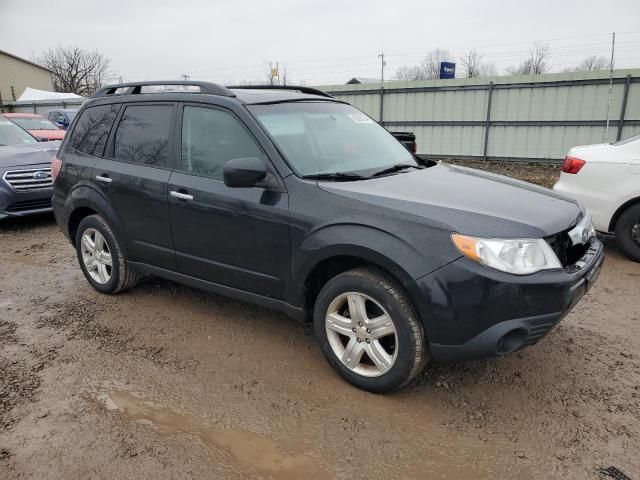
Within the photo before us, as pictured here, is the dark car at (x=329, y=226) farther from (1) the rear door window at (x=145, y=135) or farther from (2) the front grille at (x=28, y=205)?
(2) the front grille at (x=28, y=205)

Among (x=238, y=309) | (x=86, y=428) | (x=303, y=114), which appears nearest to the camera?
(x=86, y=428)

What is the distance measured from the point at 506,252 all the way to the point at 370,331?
34.9 inches

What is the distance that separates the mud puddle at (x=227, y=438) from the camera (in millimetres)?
2428

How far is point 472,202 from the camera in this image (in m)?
2.91

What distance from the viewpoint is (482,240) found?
259 centimetres

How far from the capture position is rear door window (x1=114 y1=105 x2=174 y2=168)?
12.9 feet

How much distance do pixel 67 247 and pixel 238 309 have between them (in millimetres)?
3447

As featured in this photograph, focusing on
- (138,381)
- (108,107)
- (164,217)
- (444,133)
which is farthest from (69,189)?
(444,133)

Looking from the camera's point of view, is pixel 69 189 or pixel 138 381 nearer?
pixel 138 381

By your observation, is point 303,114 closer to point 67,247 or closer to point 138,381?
point 138,381

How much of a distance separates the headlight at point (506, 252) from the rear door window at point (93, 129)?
3293mm

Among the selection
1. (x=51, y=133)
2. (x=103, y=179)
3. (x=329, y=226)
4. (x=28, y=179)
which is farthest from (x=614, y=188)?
(x=51, y=133)

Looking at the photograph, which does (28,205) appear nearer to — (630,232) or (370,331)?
(370,331)

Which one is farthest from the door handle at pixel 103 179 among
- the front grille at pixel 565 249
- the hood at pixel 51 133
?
the hood at pixel 51 133
